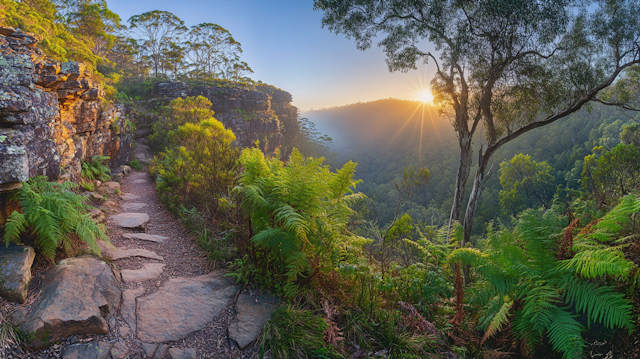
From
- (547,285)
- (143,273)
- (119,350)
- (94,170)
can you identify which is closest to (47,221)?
(143,273)

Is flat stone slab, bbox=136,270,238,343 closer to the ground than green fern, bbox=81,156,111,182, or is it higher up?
closer to the ground

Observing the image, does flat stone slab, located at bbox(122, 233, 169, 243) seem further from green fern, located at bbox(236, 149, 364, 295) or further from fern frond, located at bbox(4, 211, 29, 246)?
green fern, located at bbox(236, 149, 364, 295)

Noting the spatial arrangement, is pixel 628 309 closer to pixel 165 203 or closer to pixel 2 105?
pixel 2 105

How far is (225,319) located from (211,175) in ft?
10.4

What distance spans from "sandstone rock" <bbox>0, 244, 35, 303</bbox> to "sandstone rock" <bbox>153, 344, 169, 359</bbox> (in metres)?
1.13

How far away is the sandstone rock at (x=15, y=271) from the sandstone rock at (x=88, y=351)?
63cm

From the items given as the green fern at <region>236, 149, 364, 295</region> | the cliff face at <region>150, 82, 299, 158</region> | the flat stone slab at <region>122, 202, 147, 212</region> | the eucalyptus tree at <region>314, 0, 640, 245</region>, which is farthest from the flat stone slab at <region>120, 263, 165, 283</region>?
the cliff face at <region>150, 82, 299, 158</region>

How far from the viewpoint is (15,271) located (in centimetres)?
225

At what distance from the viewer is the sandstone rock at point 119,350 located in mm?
2053

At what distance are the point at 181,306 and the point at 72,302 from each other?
0.82 m

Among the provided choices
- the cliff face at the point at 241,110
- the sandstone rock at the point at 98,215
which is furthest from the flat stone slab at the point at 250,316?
the cliff face at the point at 241,110

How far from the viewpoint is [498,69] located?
724cm

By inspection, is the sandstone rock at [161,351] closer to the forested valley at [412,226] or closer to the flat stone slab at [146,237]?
the forested valley at [412,226]

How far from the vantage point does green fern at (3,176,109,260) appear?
2.48 m
